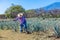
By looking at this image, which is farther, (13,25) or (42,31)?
(13,25)

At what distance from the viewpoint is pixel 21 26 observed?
51.0 feet

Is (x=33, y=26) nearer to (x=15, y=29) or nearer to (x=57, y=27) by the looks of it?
(x=15, y=29)

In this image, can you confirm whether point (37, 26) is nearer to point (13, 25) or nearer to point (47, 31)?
point (47, 31)

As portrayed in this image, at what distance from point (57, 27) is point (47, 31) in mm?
2178

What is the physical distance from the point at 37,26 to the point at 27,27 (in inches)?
30.3

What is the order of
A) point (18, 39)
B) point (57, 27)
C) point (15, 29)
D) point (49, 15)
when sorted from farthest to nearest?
point (49, 15) → point (15, 29) → point (57, 27) → point (18, 39)

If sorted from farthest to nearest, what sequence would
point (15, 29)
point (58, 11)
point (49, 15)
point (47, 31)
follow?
point (58, 11), point (49, 15), point (15, 29), point (47, 31)

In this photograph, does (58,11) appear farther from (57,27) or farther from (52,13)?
(57,27)

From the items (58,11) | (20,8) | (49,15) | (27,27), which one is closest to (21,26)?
(27,27)

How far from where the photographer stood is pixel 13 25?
16953 mm

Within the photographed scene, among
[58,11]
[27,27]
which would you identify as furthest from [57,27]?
[58,11]

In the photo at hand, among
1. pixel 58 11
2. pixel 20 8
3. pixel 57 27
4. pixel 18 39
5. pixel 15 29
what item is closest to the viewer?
pixel 18 39

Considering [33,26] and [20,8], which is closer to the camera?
[33,26]

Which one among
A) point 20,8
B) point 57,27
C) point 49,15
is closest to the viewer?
point 57,27
